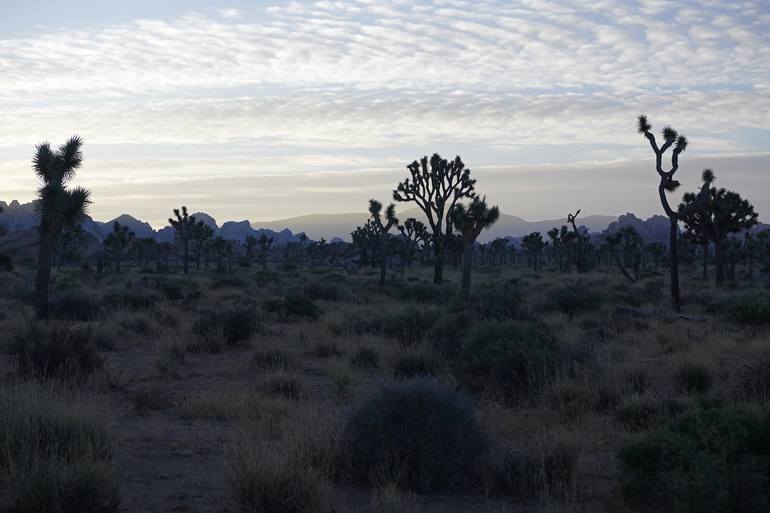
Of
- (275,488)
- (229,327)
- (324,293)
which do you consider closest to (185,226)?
(324,293)

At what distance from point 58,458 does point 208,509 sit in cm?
138

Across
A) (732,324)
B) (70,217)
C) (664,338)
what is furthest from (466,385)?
(70,217)

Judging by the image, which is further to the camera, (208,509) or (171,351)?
(171,351)

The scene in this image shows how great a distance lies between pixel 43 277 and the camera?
69.7ft

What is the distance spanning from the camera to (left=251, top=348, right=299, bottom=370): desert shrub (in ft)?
44.7

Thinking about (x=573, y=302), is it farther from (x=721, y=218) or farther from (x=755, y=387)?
(x=721, y=218)

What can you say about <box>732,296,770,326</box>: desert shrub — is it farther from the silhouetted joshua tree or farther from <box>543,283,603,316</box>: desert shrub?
the silhouetted joshua tree

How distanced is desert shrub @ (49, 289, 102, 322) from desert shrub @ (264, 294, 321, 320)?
17.2 feet

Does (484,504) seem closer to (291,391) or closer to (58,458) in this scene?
(58,458)

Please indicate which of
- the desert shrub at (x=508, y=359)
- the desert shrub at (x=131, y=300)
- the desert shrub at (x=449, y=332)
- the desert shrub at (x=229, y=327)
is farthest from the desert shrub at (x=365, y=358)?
the desert shrub at (x=131, y=300)

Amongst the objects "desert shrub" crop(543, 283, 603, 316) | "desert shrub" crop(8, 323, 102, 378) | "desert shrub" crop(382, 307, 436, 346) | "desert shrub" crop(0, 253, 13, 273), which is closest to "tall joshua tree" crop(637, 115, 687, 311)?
"desert shrub" crop(543, 283, 603, 316)

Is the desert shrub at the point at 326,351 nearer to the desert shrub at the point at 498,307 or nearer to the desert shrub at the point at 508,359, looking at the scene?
the desert shrub at the point at 498,307

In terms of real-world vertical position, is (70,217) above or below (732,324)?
above

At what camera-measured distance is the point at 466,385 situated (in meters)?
11.5
